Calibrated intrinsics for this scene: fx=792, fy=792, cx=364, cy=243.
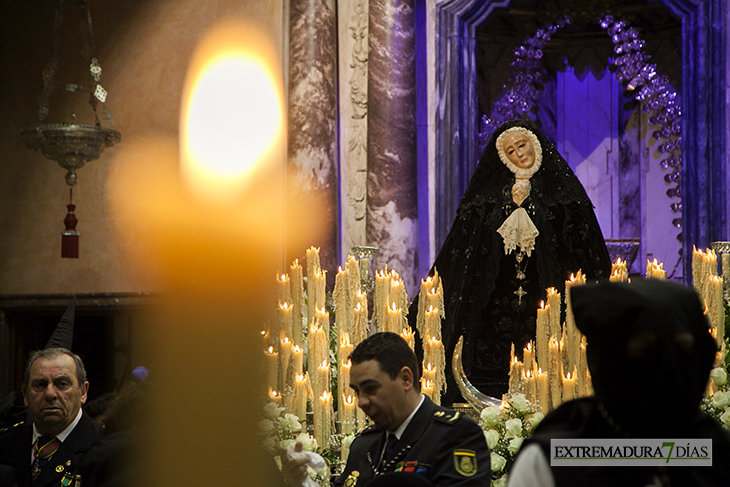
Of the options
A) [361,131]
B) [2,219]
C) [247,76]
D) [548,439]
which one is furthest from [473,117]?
[247,76]

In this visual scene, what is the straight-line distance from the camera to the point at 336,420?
11.7 ft

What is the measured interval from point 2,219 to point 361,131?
3532mm

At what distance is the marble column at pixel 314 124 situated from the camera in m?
7.23

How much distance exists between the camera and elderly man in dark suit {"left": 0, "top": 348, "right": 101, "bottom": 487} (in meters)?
2.62

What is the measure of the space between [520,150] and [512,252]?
705 millimetres

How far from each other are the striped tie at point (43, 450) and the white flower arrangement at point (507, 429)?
1525 millimetres

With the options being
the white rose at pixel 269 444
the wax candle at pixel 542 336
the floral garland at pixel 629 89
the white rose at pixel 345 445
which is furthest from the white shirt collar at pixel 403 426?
the floral garland at pixel 629 89

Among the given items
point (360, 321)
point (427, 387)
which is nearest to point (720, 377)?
point (427, 387)

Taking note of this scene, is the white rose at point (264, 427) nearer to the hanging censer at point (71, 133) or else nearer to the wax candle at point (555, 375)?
the wax candle at point (555, 375)

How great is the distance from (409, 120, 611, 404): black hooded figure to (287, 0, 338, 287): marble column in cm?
195

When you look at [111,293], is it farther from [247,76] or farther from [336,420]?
[247,76]

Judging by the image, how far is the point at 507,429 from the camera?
3066mm

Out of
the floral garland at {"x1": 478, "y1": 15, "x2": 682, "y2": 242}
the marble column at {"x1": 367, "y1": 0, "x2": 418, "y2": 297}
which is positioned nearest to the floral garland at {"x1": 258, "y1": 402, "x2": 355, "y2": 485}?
the marble column at {"x1": 367, "y1": 0, "x2": 418, "y2": 297}

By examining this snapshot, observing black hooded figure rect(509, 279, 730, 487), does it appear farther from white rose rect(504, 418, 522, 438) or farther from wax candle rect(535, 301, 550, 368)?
wax candle rect(535, 301, 550, 368)
